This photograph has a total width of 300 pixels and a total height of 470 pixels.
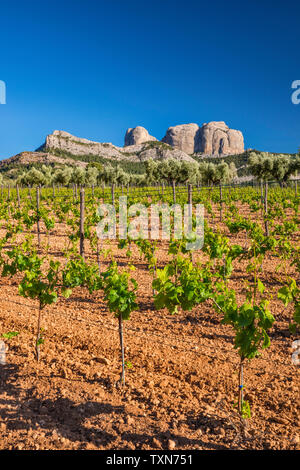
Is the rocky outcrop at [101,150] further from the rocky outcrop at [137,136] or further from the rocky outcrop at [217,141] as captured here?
the rocky outcrop at [137,136]

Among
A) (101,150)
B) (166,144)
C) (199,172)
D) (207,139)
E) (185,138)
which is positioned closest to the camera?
(199,172)

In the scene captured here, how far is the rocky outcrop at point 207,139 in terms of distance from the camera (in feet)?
570

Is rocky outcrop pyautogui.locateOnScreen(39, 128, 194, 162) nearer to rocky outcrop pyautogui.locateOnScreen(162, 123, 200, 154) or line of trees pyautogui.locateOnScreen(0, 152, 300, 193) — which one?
rocky outcrop pyautogui.locateOnScreen(162, 123, 200, 154)

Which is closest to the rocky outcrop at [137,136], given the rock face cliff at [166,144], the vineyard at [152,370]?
the rock face cliff at [166,144]

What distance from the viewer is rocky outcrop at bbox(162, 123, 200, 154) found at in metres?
183

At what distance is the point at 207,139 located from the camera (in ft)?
573

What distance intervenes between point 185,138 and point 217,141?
21560 mm

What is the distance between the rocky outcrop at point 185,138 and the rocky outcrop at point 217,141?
630 cm

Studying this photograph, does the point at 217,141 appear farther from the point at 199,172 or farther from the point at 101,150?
the point at 199,172

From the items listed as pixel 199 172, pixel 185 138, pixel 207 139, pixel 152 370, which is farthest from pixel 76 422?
pixel 185 138

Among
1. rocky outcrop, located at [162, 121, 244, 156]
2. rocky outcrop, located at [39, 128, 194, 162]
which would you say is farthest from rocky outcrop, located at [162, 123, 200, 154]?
rocky outcrop, located at [39, 128, 194, 162]

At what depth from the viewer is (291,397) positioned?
157 inches

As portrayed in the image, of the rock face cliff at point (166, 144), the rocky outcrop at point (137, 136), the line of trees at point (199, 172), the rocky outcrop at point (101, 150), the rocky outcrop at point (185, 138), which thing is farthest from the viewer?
the rocky outcrop at point (137, 136)
